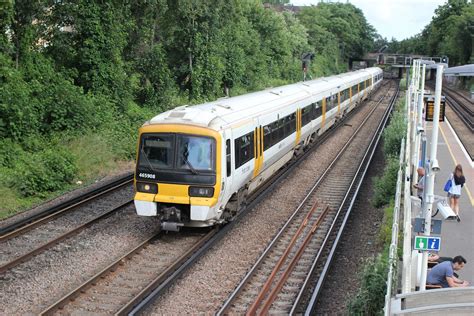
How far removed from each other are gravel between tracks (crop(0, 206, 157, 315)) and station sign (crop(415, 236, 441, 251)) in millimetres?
5833

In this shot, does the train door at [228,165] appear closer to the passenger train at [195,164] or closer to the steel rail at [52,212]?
the passenger train at [195,164]

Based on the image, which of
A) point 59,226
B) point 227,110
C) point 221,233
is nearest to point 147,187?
point 221,233

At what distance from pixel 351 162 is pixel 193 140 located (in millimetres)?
12226

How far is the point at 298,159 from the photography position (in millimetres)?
23391

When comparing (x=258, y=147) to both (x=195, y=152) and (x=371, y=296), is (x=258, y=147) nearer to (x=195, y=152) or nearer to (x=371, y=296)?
(x=195, y=152)

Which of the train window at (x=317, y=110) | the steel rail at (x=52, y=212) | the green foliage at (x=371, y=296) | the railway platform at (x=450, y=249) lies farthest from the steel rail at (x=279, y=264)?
the train window at (x=317, y=110)

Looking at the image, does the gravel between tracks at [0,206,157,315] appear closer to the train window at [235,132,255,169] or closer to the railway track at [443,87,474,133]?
the train window at [235,132,255,169]

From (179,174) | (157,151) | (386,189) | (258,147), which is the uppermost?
(157,151)

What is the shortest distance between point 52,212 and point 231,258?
5284 mm

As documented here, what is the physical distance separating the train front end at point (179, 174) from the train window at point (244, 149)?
4.20 feet

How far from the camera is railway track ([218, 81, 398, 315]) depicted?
10219 millimetres

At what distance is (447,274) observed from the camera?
32.3ft

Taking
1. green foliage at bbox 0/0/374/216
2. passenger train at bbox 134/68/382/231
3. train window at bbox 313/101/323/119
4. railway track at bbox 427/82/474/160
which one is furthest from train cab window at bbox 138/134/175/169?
railway track at bbox 427/82/474/160

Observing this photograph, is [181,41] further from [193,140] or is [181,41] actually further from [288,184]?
[193,140]
